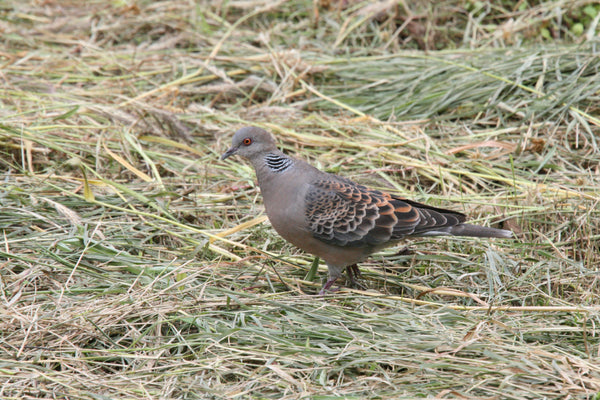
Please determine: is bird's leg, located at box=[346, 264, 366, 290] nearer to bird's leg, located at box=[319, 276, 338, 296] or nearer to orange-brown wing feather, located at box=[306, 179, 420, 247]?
bird's leg, located at box=[319, 276, 338, 296]

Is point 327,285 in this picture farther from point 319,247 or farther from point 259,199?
point 259,199

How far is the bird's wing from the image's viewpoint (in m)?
4.11

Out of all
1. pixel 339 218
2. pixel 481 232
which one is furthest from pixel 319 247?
pixel 481 232

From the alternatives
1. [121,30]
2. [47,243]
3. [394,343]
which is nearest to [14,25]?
[121,30]

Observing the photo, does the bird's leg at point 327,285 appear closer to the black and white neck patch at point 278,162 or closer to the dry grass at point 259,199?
the dry grass at point 259,199

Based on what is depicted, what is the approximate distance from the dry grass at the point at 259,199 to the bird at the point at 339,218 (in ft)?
0.87

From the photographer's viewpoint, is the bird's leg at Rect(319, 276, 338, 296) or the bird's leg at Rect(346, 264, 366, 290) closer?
the bird's leg at Rect(319, 276, 338, 296)

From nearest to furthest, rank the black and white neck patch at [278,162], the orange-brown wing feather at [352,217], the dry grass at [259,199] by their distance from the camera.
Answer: the dry grass at [259,199]
the orange-brown wing feather at [352,217]
the black and white neck patch at [278,162]

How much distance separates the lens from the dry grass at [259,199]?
3225mm

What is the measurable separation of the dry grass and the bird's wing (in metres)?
0.34

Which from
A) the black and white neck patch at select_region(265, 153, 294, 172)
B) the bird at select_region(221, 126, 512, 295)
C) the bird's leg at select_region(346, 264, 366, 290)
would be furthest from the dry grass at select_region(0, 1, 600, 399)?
the black and white neck patch at select_region(265, 153, 294, 172)

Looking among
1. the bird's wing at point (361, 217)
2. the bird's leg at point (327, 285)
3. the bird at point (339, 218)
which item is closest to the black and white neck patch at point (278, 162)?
the bird at point (339, 218)

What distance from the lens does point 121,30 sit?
787 cm

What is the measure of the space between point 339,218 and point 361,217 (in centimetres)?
13
